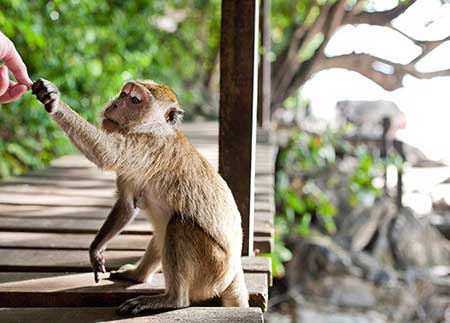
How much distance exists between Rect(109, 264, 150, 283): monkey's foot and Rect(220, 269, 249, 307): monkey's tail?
0.35 metres

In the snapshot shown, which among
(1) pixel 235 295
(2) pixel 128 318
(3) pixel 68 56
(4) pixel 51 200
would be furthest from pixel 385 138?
(2) pixel 128 318

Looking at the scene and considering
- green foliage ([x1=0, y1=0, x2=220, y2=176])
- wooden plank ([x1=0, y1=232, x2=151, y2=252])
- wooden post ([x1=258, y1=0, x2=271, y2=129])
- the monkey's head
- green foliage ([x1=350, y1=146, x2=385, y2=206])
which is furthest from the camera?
green foliage ([x1=350, y1=146, x2=385, y2=206])

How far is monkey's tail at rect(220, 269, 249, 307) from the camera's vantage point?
6.97 ft

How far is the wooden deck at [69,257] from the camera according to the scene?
203cm

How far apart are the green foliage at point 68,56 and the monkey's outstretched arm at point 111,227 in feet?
8.91

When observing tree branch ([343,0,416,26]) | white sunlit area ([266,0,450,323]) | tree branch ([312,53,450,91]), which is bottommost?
white sunlit area ([266,0,450,323])

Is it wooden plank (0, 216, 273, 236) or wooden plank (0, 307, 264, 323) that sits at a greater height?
wooden plank (0, 216, 273, 236)

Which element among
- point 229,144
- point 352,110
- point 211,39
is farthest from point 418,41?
point 229,144

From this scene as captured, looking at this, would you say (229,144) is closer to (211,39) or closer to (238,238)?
(238,238)

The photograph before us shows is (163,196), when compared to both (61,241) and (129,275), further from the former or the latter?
(61,241)

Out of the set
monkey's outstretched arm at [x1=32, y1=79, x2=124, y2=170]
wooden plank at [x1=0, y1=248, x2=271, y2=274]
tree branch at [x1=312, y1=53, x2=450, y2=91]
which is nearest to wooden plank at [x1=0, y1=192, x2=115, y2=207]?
wooden plank at [x1=0, y1=248, x2=271, y2=274]

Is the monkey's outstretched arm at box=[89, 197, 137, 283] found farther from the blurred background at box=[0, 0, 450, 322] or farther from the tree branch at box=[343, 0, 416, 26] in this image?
the tree branch at box=[343, 0, 416, 26]

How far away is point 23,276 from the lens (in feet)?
7.70

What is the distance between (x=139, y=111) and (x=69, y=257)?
0.74 meters
